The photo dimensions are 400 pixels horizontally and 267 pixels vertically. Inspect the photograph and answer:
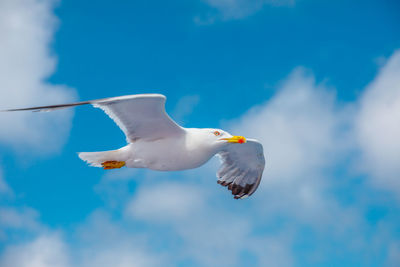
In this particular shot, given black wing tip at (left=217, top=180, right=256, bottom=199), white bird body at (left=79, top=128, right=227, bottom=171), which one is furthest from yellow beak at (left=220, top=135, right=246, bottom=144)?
black wing tip at (left=217, top=180, right=256, bottom=199)

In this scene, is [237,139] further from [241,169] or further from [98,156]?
[98,156]

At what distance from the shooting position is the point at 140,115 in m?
7.71

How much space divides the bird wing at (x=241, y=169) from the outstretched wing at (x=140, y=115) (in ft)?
7.40

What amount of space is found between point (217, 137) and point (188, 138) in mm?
560

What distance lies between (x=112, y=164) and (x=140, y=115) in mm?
1131

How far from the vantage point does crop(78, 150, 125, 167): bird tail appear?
800cm

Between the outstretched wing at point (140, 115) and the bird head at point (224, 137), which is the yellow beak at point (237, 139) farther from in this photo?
the outstretched wing at point (140, 115)

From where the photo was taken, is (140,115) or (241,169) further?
(241,169)

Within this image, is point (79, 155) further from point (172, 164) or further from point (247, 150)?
point (247, 150)

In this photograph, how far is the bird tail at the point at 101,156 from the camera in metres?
8.00

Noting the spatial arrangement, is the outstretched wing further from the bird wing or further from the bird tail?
the bird wing

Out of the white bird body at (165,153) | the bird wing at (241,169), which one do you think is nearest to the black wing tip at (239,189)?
the bird wing at (241,169)

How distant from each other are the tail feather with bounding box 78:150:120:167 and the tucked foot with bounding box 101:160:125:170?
0.19 ft

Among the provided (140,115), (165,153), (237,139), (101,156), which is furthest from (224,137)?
(101,156)
